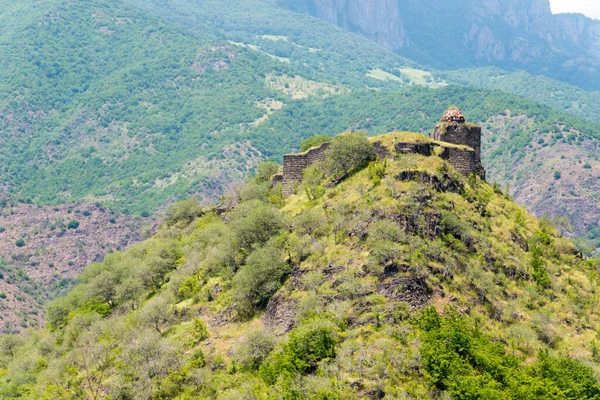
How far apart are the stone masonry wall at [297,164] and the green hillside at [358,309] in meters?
3.27

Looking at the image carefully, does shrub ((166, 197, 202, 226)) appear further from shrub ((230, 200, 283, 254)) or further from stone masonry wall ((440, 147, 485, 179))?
stone masonry wall ((440, 147, 485, 179))

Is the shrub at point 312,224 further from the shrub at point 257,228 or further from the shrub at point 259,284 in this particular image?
the shrub at point 259,284

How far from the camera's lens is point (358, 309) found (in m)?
56.1

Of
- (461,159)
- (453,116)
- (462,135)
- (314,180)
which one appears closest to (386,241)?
(461,159)

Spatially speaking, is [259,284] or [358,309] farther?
[259,284]

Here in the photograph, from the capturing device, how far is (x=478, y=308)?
59062 mm

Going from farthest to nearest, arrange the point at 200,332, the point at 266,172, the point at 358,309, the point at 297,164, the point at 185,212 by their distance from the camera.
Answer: the point at 185,212 < the point at 266,172 < the point at 297,164 < the point at 200,332 < the point at 358,309

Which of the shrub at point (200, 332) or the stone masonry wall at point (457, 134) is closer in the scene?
the shrub at point (200, 332)

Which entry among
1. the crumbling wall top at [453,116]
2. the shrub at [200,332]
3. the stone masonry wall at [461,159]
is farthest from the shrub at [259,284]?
the crumbling wall top at [453,116]

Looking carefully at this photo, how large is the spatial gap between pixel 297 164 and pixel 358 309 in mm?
33220

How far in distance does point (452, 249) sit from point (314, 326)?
53.6ft

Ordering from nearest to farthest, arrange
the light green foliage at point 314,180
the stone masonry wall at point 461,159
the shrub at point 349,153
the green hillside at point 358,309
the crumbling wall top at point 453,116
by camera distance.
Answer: the green hillside at point 358,309 → the stone masonry wall at point 461,159 → the shrub at point 349,153 → the light green foliage at point 314,180 → the crumbling wall top at point 453,116

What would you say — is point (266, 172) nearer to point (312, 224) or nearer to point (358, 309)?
point (312, 224)

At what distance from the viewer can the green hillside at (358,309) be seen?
51562 mm
